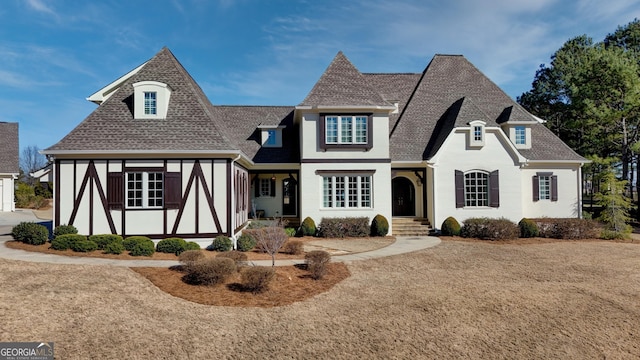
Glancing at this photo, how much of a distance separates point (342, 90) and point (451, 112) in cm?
709

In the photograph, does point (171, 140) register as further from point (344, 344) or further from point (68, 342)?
point (344, 344)

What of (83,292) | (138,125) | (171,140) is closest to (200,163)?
(171,140)

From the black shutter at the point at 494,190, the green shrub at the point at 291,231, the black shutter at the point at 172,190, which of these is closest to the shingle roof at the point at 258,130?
the green shrub at the point at 291,231

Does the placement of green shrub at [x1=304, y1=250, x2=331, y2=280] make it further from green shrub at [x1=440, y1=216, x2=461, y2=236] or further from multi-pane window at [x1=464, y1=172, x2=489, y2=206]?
multi-pane window at [x1=464, y1=172, x2=489, y2=206]

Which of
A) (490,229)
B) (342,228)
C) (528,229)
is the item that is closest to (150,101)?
(342,228)

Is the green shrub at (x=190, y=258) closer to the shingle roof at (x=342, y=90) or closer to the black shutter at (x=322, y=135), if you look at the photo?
the black shutter at (x=322, y=135)

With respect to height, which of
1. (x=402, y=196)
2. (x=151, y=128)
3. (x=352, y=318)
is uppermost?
(x=151, y=128)

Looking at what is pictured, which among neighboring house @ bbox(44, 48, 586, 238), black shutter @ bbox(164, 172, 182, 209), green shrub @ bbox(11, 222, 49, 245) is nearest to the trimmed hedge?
neighboring house @ bbox(44, 48, 586, 238)

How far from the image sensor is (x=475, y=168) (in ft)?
61.5

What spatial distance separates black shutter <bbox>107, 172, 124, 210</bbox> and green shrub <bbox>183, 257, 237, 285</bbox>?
6.37 m

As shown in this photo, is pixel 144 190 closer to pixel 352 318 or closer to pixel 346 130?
pixel 346 130

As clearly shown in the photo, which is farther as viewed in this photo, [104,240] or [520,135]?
[520,135]

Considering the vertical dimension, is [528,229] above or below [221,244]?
below

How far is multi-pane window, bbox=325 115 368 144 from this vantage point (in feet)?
58.8
